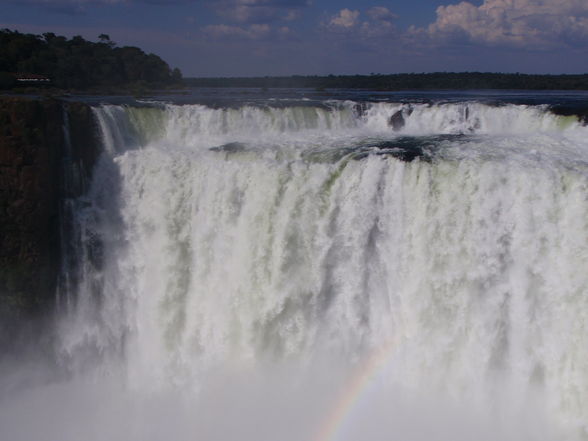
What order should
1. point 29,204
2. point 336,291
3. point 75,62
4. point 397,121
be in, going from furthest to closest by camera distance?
point 75,62 < point 397,121 < point 29,204 < point 336,291

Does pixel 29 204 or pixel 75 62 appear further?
pixel 75 62

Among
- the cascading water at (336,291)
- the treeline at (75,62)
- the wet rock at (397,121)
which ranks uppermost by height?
the treeline at (75,62)

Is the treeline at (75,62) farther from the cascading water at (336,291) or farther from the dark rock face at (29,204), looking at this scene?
the cascading water at (336,291)

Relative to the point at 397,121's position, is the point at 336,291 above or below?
below

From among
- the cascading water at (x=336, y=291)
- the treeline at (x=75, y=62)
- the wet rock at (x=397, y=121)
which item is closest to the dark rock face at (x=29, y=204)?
the cascading water at (x=336, y=291)

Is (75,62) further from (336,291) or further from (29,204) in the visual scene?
(336,291)

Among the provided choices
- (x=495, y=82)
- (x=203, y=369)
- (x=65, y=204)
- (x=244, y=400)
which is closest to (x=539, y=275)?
(x=244, y=400)

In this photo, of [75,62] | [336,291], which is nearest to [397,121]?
[336,291]

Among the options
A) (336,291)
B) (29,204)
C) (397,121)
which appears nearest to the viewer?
(336,291)
